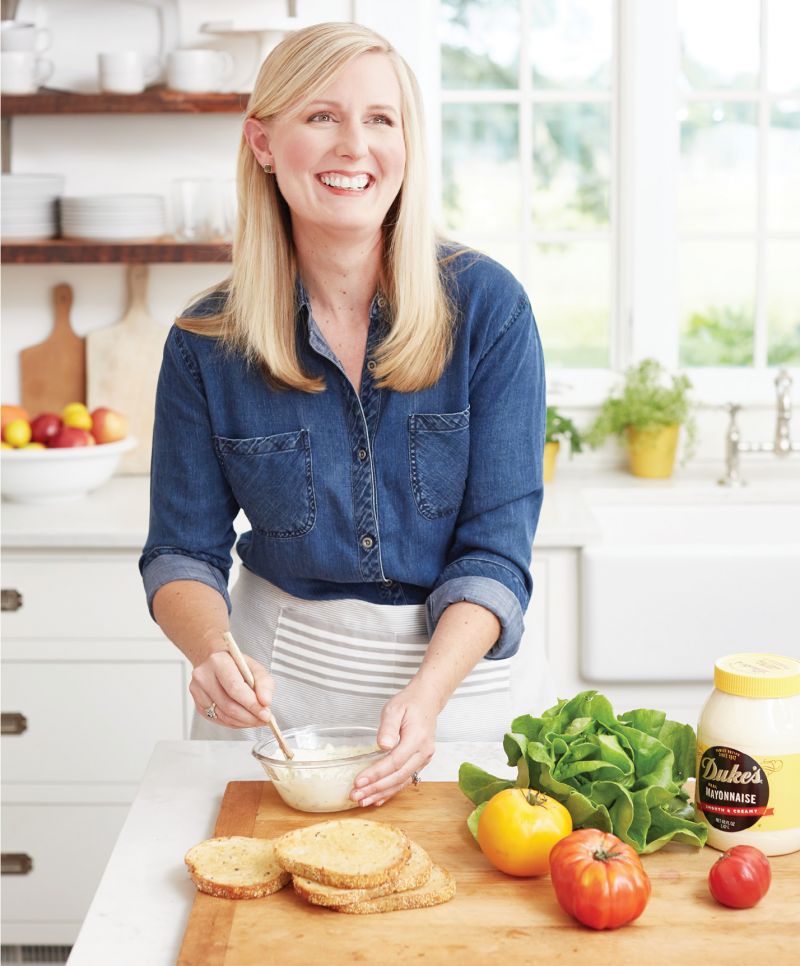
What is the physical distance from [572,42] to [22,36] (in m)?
1.39

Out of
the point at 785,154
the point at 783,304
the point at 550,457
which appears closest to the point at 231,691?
the point at 550,457

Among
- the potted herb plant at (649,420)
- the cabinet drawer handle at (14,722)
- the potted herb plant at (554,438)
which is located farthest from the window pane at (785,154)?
the cabinet drawer handle at (14,722)

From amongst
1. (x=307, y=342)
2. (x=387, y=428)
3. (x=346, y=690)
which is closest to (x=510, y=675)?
(x=346, y=690)

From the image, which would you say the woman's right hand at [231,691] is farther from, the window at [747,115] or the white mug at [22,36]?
the window at [747,115]

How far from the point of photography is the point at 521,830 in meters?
1.15

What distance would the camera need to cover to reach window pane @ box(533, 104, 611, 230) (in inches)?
138

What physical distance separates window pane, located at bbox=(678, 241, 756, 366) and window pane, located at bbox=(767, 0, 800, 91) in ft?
1.81

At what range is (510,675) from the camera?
5.82 ft

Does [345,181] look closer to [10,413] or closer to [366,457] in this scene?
[366,457]

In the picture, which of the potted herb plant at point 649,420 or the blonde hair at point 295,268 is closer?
the blonde hair at point 295,268

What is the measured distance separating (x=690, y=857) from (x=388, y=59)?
3.23 feet

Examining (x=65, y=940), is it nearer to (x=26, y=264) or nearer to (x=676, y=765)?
(x=26, y=264)

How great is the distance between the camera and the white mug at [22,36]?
303 centimetres

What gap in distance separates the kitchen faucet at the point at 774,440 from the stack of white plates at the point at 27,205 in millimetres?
1764
